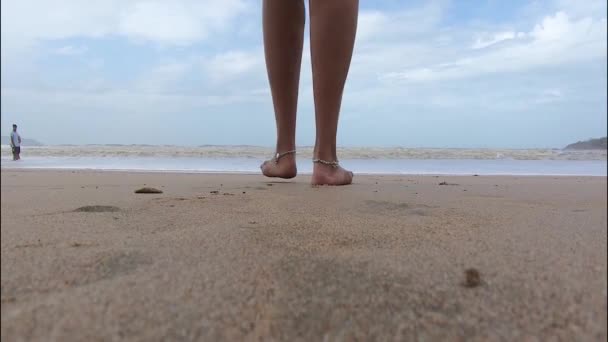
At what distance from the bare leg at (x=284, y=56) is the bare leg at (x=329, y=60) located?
0.73 feet

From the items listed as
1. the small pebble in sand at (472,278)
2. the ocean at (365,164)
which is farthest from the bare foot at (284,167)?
the small pebble in sand at (472,278)

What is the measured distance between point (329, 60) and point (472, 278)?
1.28 metres

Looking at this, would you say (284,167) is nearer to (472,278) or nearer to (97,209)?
(97,209)

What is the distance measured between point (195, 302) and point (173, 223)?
1.40ft

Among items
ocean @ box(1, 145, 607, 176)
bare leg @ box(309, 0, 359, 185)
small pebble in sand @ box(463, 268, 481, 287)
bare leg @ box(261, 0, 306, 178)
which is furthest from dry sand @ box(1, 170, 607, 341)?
bare leg @ box(261, 0, 306, 178)

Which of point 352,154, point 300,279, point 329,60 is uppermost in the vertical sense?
point 329,60

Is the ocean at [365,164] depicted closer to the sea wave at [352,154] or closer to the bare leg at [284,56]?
the sea wave at [352,154]

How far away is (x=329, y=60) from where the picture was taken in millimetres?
1692

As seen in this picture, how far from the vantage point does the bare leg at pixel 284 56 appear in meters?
1.87

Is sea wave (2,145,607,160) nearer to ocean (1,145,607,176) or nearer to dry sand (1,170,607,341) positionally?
ocean (1,145,607,176)

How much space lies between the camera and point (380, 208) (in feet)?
3.71

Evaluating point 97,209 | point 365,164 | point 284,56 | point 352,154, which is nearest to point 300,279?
point 97,209

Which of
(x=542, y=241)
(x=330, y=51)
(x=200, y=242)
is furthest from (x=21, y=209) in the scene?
(x=330, y=51)

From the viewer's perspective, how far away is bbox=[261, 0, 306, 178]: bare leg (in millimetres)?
1866
